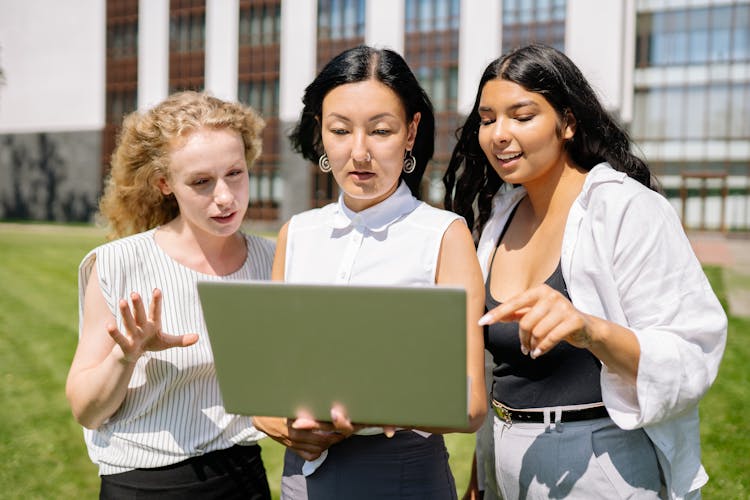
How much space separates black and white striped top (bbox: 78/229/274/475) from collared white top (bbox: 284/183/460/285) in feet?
1.62

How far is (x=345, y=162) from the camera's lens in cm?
206

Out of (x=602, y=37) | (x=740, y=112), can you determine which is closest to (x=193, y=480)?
(x=602, y=37)

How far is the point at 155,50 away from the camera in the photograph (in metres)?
35.7

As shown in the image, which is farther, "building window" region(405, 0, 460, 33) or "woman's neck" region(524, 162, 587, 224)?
"building window" region(405, 0, 460, 33)

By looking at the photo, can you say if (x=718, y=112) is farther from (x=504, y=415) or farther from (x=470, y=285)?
(x=470, y=285)

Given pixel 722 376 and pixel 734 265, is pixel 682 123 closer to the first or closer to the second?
pixel 734 265

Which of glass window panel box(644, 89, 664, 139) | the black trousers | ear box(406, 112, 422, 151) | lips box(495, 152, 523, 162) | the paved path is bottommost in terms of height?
the paved path

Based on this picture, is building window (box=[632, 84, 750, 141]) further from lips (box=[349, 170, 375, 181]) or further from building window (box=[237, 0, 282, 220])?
lips (box=[349, 170, 375, 181])

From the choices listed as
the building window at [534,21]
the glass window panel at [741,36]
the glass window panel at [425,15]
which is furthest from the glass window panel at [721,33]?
the glass window panel at [425,15]

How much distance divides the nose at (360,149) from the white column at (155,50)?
3560 centimetres

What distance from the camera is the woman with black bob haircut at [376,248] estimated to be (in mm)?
1994

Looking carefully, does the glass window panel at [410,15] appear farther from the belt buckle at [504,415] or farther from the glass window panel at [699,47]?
the belt buckle at [504,415]

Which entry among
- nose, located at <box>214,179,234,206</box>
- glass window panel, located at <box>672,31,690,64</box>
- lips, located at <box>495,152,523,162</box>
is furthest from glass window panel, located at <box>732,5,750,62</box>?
nose, located at <box>214,179,234,206</box>

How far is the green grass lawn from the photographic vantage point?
4.78 metres
